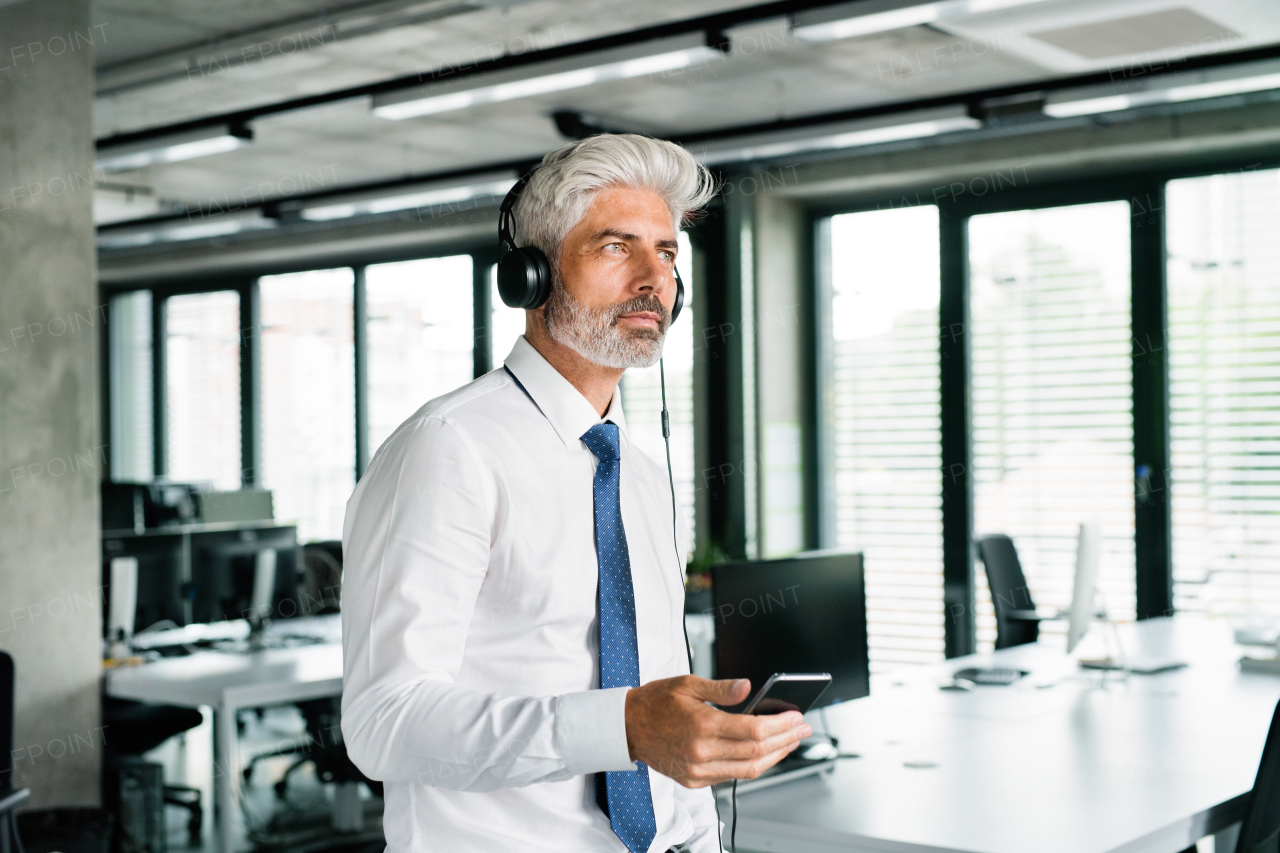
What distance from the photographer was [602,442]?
4.90 ft

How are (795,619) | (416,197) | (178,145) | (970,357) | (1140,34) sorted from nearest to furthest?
(795,619) → (1140,34) → (178,145) → (416,197) → (970,357)

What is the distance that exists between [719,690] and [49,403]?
339cm

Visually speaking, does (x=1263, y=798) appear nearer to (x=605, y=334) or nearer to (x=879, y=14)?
(x=605, y=334)

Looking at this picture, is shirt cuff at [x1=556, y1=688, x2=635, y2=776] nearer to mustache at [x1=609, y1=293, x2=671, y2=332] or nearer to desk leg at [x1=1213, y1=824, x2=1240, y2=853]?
mustache at [x1=609, y1=293, x2=671, y2=332]

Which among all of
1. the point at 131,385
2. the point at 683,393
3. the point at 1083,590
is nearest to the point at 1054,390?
the point at 683,393

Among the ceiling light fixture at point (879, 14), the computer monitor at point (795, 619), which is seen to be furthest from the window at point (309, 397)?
the computer monitor at point (795, 619)

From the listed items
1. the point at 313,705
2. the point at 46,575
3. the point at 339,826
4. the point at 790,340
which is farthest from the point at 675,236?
the point at 790,340

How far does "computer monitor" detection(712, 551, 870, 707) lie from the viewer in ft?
8.84

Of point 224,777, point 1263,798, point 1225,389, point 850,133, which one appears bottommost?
point 224,777

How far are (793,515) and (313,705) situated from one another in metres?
3.24

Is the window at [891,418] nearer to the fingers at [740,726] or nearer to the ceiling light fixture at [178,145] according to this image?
the ceiling light fixture at [178,145]

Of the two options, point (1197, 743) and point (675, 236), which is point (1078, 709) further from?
Answer: point (675, 236)

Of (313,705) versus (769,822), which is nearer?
(769,822)

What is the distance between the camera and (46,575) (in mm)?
3826
